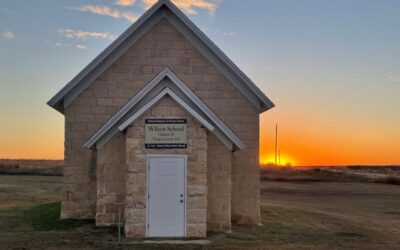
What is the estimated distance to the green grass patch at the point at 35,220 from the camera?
1962 centimetres

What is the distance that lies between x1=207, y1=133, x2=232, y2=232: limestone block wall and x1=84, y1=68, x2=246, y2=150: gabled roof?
0.43 metres

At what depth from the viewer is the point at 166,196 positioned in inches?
695

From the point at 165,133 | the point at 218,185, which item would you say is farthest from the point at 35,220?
the point at 218,185

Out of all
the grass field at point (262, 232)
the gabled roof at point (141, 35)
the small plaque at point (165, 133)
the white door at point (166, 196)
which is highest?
the gabled roof at point (141, 35)

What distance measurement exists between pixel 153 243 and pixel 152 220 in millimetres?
1022

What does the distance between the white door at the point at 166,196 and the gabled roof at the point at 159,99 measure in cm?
148

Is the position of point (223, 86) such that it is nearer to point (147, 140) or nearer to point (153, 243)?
point (147, 140)

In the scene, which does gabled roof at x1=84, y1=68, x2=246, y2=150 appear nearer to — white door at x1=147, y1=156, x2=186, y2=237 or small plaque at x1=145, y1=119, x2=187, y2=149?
small plaque at x1=145, y1=119, x2=187, y2=149

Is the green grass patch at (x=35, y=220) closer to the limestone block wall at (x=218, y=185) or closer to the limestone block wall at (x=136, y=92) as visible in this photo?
the limestone block wall at (x=136, y=92)

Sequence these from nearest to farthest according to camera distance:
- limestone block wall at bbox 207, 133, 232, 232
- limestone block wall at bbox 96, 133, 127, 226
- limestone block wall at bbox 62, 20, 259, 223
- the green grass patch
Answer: limestone block wall at bbox 207, 133, 232, 232 < limestone block wall at bbox 96, 133, 127, 226 < the green grass patch < limestone block wall at bbox 62, 20, 259, 223

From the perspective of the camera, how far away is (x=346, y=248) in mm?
17250

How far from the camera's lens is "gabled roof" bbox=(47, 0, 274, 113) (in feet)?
70.2

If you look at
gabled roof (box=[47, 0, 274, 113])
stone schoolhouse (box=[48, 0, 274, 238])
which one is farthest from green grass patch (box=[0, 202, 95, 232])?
gabled roof (box=[47, 0, 274, 113])

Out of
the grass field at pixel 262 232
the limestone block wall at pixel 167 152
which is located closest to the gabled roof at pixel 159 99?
the limestone block wall at pixel 167 152
